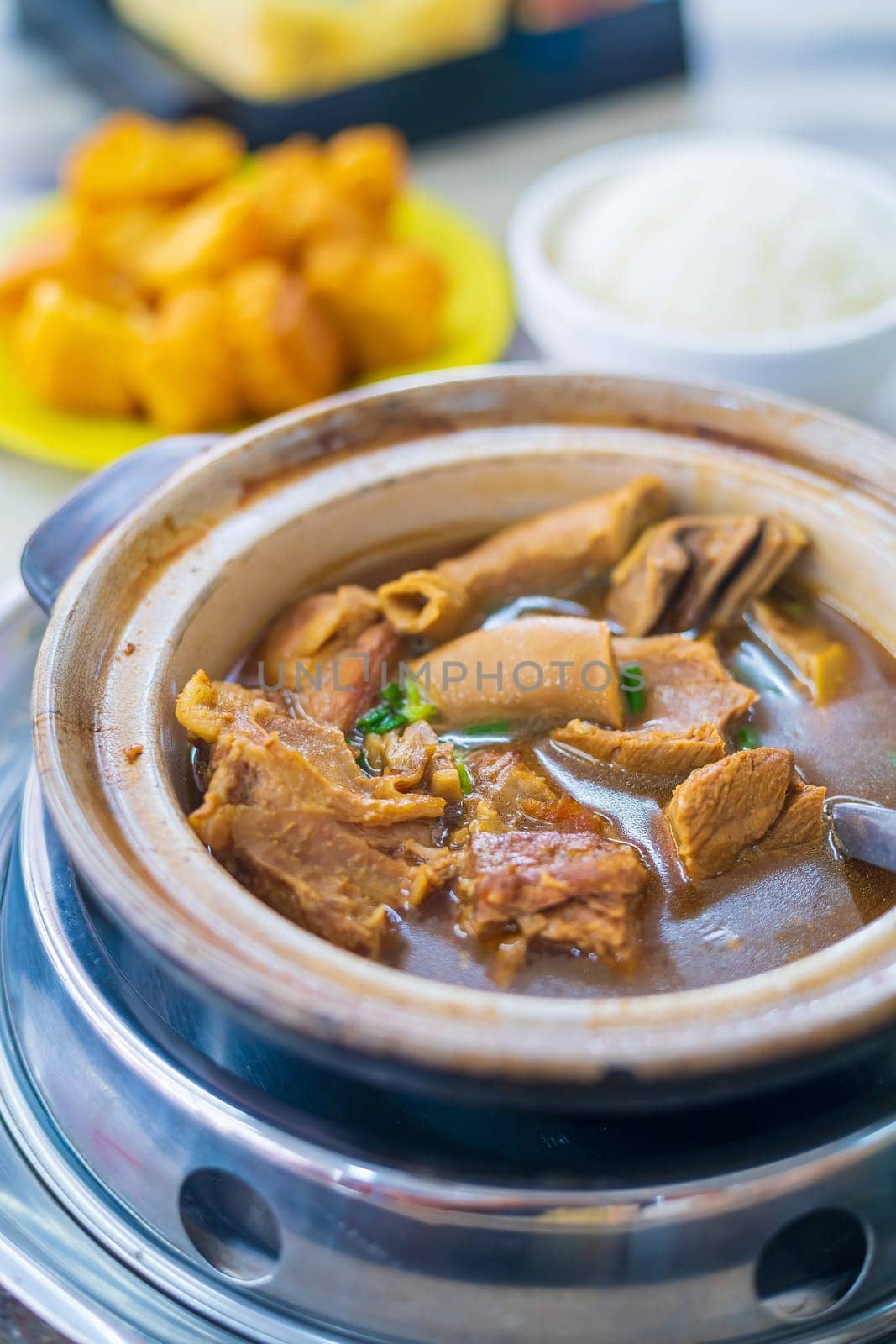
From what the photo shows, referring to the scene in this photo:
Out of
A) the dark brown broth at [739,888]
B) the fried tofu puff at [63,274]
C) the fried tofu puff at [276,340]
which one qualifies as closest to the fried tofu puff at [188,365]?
the fried tofu puff at [276,340]

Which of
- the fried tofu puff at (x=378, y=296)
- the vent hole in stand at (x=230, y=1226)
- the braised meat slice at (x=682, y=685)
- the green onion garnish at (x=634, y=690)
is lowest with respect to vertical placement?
the vent hole in stand at (x=230, y=1226)

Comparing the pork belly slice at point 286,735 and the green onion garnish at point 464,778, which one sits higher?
the pork belly slice at point 286,735

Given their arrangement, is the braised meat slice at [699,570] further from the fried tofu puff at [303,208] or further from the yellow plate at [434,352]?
the fried tofu puff at [303,208]

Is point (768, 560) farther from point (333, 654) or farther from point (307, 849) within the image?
point (307, 849)

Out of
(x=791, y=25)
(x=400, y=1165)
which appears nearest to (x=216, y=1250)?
(x=400, y=1165)

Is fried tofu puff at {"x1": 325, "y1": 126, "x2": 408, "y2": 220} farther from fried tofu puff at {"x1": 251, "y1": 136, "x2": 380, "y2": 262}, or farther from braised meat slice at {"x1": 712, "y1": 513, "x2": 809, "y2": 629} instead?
braised meat slice at {"x1": 712, "y1": 513, "x2": 809, "y2": 629}
